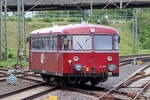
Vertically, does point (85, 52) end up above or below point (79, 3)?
below

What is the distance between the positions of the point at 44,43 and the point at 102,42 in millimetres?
2977

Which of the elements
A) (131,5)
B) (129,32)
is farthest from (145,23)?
(131,5)

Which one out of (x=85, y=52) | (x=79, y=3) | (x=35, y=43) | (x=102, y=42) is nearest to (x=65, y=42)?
(x=85, y=52)

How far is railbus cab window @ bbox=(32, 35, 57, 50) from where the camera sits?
50.8 ft

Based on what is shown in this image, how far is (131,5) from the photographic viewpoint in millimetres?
30953

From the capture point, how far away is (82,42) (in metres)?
14.6

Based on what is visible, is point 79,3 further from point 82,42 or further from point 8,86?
point 82,42

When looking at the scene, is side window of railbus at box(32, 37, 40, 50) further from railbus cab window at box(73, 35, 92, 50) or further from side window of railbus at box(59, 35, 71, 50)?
railbus cab window at box(73, 35, 92, 50)

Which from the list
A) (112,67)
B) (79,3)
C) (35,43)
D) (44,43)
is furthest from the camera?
(79,3)

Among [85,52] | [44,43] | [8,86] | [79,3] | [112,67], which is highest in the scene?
[79,3]

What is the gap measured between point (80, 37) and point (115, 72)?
196 centimetres

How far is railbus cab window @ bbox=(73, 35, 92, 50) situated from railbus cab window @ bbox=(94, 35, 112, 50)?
24 centimetres

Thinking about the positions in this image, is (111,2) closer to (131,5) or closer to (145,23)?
(131,5)

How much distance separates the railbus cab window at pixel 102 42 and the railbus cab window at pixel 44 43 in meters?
1.72
